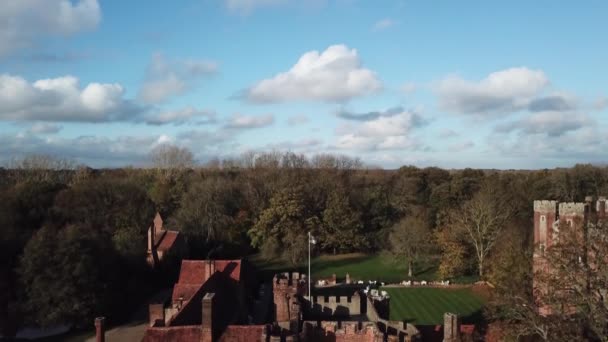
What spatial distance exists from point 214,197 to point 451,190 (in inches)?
1233

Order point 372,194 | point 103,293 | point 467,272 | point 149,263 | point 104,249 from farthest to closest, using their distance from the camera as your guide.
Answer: point 372,194
point 467,272
point 149,263
point 104,249
point 103,293

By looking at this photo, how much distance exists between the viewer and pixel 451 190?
71.2 metres

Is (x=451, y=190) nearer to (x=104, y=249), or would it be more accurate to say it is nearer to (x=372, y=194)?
(x=372, y=194)

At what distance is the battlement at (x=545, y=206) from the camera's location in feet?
111

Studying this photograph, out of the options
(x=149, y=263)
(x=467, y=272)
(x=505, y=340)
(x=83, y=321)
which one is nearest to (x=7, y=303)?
(x=83, y=321)

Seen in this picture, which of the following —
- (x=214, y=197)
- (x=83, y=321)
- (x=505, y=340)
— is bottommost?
(x=83, y=321)

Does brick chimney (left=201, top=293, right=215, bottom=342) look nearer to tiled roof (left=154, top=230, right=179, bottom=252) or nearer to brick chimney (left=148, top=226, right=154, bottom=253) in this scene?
brick chimney (left=148, top=226, right=154, bottom=253)

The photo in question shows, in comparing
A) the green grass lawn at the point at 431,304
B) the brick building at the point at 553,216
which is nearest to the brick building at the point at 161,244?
the green grass lawn at the point at 431,304

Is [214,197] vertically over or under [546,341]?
over

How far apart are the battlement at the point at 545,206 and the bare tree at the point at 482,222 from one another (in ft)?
55.4

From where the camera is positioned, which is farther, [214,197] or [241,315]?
[214,197]

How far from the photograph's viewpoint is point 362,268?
56.4 metres

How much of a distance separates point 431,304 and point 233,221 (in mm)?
29236

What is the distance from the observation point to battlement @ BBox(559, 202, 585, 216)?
31.7 meters
